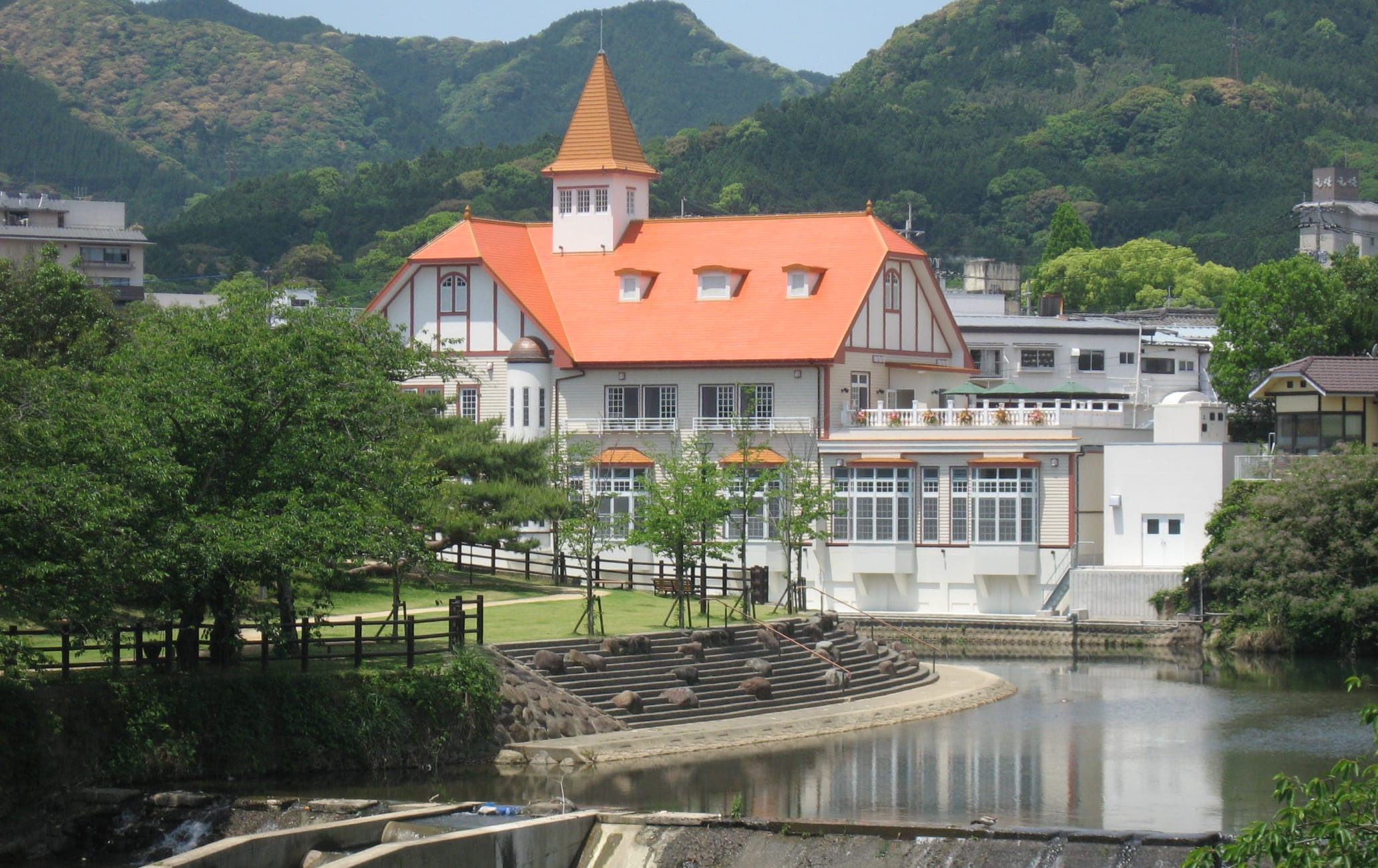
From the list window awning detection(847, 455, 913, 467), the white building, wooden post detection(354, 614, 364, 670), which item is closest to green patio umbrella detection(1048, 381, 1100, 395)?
window awning detection(847, 455, 913, 467)

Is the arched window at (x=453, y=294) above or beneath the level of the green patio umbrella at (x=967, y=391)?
above

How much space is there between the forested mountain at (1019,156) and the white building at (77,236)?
2041cm

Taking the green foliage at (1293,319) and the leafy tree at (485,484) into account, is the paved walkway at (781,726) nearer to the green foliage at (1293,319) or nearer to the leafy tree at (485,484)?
the leafy tree at (485,484)

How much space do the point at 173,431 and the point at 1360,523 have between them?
29293 mm

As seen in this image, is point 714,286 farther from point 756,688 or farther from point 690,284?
point 756,688

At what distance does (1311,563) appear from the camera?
153ft

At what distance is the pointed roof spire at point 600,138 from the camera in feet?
197

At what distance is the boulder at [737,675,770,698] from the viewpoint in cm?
3581

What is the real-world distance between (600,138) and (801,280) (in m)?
9.09

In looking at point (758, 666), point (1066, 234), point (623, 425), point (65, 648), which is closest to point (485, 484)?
point (623, 425)

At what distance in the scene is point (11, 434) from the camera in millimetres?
26656

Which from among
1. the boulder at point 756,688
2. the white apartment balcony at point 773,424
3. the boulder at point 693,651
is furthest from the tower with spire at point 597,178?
the boulder at point 756,688

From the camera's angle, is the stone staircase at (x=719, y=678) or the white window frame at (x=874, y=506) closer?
the stone staircase at (x=719, y=678)

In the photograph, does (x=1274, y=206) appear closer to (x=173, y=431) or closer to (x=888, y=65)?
(x=888, y=65)
